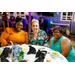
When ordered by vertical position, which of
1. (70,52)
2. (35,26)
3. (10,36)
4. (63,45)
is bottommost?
(70,52)

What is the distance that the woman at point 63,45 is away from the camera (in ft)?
5.45

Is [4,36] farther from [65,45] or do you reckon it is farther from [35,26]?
[65,45]

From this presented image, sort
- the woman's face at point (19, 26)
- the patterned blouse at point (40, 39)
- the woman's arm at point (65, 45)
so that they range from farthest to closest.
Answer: the patterned blouse at point (40, 39), the woman's face at point (19, 26), the woman's arm at point (65, 45)

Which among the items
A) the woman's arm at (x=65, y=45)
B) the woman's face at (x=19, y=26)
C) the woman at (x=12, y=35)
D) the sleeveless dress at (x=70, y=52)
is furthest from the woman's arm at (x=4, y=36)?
the woman's arm at (x=65, y=45)

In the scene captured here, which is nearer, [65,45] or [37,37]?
[65,45]

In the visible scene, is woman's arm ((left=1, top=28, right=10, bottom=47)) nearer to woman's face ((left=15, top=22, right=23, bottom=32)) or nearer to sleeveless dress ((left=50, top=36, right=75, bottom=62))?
woman's face ((left=15, top=22, right=23, bottom=32))

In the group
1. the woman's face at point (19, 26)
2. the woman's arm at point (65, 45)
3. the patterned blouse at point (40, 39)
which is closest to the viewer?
the woman's arm at point (65, 45)

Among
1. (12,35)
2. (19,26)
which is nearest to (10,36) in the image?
(12,35)

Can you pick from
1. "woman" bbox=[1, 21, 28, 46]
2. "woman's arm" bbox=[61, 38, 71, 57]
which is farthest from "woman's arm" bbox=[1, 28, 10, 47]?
"woman's arm" bbox=[61, 38, 71, 57]

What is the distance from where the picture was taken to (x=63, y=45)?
1.68 meters

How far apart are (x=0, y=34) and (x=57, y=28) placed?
1.49m

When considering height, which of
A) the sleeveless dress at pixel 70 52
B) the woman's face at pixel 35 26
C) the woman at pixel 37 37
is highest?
the woman's face at pixel 35 26

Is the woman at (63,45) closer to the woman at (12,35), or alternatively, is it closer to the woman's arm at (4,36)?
the woman at (12,35)

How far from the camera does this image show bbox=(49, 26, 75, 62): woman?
65.4 inches
